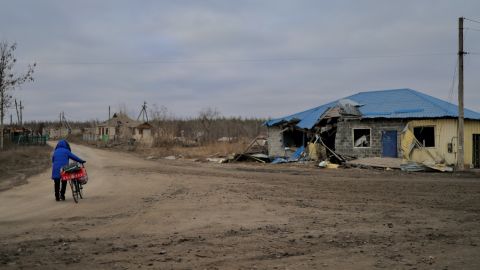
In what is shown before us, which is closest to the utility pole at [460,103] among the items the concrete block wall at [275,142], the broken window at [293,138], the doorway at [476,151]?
the doorway at [476,151]

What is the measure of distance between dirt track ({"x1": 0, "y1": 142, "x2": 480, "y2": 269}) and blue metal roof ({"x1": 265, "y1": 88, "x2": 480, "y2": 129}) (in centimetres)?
1302

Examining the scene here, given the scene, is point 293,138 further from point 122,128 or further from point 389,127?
point 122,128

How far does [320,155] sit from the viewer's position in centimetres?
3106

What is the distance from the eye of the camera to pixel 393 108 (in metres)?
29.7

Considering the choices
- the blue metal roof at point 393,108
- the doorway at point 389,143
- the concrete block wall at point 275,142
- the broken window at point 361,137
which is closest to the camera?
the blue metal roof at point 393,108

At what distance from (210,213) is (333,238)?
3.51 m

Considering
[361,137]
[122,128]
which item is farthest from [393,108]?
[122,128]

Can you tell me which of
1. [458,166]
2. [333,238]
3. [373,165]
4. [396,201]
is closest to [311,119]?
[373,165]

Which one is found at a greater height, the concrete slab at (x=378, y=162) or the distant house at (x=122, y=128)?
the distant house at (x=122, y=128)

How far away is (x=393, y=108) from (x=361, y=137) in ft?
8.82

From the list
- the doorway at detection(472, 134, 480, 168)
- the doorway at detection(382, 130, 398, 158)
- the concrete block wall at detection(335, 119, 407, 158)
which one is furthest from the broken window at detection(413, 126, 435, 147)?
the doorway at detection(472, 134, 480, 168)

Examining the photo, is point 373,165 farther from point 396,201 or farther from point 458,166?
point 396,201

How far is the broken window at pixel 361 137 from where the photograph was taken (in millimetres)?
29859

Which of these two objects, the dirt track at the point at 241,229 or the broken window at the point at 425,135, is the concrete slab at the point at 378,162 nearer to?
the broken window at the point at 425,135
